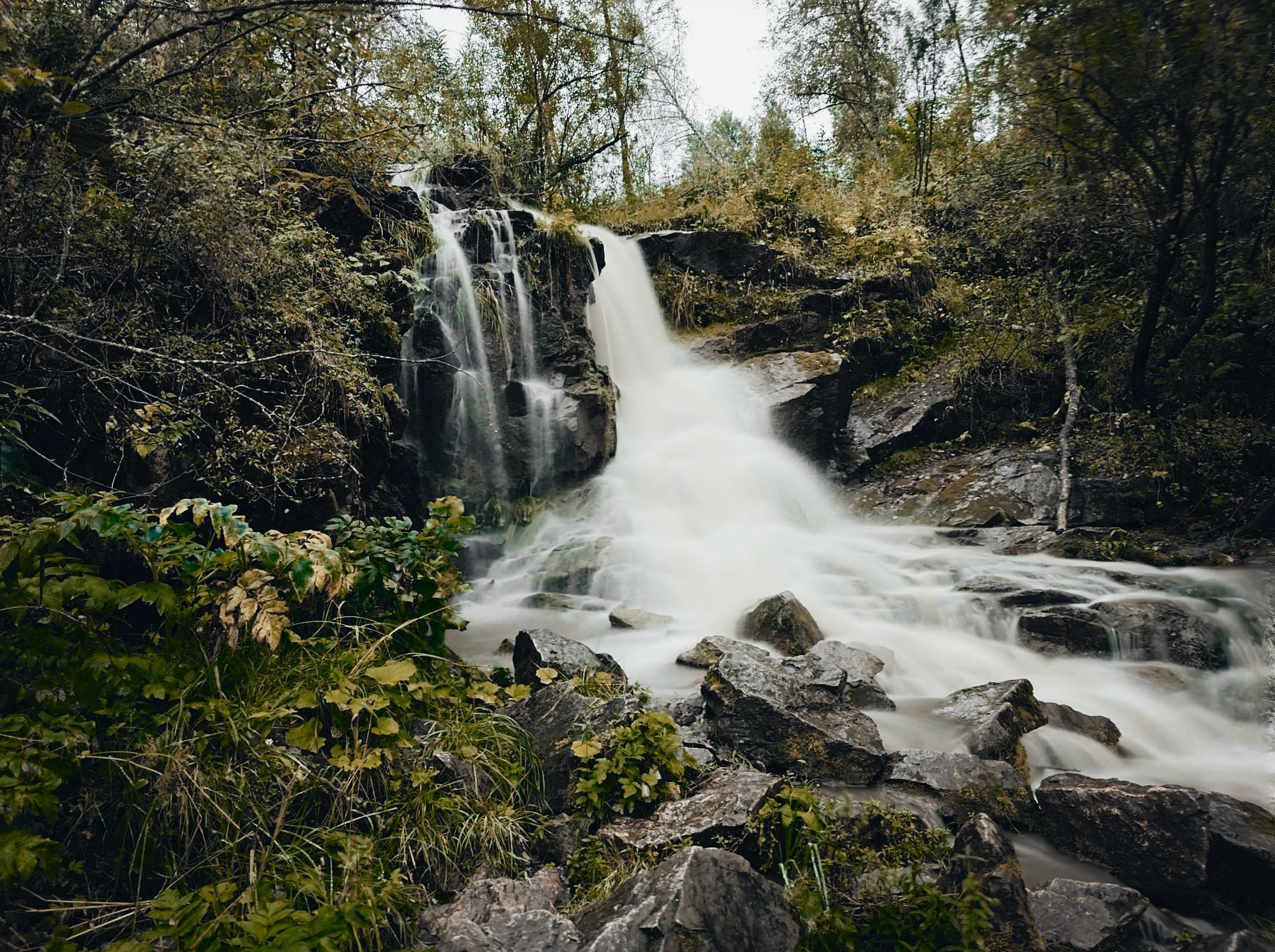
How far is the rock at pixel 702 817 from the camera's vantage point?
8.74ft

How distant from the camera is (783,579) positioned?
308 inches

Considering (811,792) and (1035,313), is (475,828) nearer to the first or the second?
(811,792)

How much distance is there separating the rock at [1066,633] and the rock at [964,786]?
2.89 metres

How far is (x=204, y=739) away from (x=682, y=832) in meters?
1.93

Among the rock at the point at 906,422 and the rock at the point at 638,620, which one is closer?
the rock at the point at 638,620

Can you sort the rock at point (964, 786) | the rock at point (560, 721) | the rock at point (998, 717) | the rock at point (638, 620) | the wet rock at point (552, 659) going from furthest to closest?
the rock at point (638, 620) → the wet rock at point (552, 659) → the rock at point (998, 717) → the rock at point (964, 786) → the rock at point (560, 721)

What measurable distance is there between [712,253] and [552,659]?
35.2 feet

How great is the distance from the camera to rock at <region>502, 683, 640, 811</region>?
3.10 metres

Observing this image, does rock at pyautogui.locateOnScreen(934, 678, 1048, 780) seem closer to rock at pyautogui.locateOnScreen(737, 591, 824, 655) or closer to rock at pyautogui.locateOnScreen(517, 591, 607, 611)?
rock at pyautogui.locateOnScreen(737, 591, 824, 655)

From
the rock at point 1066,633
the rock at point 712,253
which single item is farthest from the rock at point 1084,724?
the rock at point 712,253

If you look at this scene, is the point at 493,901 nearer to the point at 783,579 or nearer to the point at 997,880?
the point at 997,880

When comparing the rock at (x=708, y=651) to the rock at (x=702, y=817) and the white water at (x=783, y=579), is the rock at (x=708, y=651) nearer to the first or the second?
the white water at (x=783, y=579)

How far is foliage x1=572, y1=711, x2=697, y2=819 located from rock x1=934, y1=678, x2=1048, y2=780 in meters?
1.98

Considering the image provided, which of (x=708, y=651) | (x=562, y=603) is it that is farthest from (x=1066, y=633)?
(x=562, y=603)
